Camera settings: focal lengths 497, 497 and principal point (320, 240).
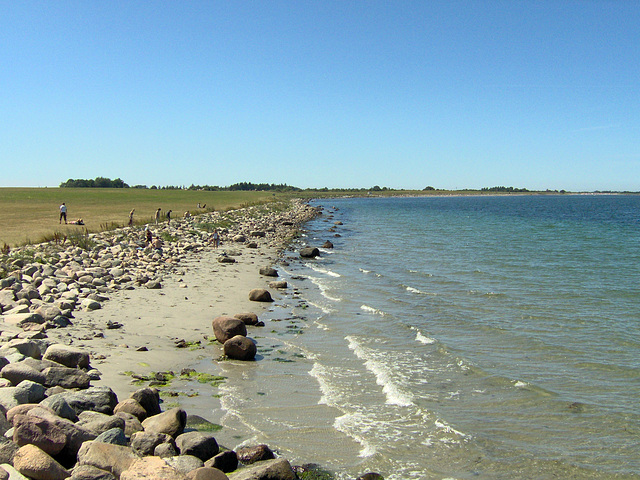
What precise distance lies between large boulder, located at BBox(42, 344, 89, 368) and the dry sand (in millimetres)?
519

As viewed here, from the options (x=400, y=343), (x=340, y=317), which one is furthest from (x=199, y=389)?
(x=340, y=317)

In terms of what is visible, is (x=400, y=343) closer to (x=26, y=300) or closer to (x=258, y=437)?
(x=258, y=437)

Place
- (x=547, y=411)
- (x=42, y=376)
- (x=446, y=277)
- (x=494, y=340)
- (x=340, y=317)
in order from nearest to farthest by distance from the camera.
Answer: (x=42, y=376), (x=547, y=411), (x=494, y=340), (x=340, y=317), (x=446, y=277)

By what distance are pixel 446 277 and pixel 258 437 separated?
61.4 ft

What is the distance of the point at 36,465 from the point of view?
18.1 feet

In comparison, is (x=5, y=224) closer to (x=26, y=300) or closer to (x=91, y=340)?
(x=26, y=300)

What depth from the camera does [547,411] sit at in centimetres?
984

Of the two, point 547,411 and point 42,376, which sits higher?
point 42,376

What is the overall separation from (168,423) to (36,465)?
203 cm

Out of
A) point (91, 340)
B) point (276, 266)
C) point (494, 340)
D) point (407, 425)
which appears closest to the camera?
point (407, 425)

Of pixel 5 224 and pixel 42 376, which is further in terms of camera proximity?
pixel 5 224

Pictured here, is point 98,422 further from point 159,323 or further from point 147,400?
point 159,323

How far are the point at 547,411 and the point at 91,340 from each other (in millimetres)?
10218

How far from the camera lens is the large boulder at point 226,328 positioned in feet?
42.5
